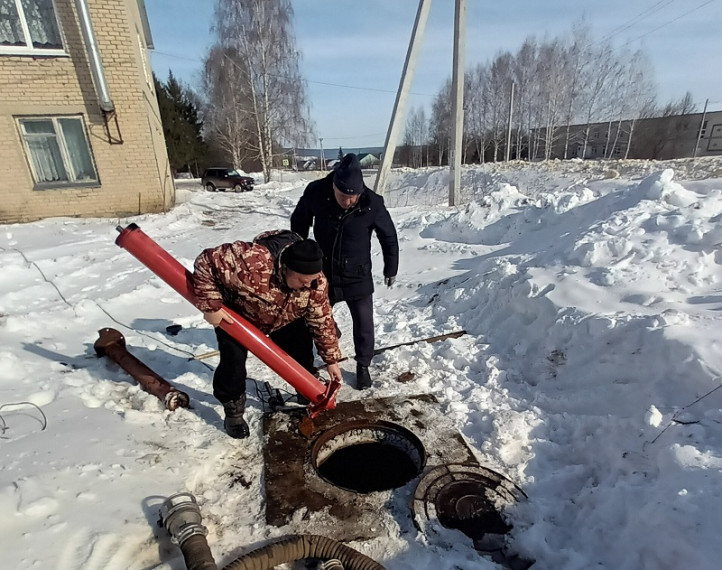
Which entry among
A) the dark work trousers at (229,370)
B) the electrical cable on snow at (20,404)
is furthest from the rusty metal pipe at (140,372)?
the electrical cable on snow at (20,404)

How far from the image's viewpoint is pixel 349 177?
8.92ft

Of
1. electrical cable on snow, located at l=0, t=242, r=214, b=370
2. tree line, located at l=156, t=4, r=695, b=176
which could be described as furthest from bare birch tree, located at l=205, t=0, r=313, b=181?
electrical cable on snow, located at l=0, t=242, r=214, b=370

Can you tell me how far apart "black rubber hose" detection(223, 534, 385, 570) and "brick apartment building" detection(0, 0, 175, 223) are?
31.7ft

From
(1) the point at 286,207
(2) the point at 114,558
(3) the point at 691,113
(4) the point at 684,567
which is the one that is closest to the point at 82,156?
(1) the point at 286,207

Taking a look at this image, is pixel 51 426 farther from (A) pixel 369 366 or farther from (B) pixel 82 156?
(B) pixel 82 156

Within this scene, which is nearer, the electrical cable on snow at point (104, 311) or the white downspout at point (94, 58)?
the electrical cable on snow at point (104, 311)

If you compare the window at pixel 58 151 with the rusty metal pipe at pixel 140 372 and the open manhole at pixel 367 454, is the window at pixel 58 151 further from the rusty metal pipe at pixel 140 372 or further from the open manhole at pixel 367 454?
the open manhole at pixel 367 454

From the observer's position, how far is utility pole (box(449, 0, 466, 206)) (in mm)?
9227

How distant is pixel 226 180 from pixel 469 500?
22.6 meters

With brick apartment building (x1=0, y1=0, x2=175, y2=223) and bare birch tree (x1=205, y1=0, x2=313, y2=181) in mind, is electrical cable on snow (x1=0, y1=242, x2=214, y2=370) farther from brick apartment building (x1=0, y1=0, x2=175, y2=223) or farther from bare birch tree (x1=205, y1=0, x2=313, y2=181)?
bare birch tree (x1=205, y1=0, x2=313, y2=181)

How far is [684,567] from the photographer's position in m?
1.48

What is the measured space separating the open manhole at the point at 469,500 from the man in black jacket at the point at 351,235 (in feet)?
3.55

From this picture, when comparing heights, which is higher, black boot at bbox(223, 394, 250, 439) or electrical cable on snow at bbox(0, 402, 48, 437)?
electrical cable on snow at bbox(0, 402, 48, 437)

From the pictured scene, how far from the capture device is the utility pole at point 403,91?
8.95 meters
